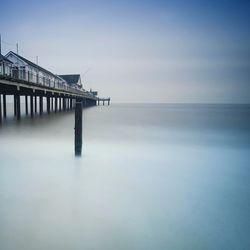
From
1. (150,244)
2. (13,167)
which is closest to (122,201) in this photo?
(150,244)

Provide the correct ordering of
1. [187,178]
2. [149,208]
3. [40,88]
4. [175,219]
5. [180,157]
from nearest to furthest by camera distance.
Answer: [175,219], [149,208], [187,178], [180,157], [40,88]

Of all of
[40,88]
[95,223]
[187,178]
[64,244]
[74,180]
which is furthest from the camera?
[40,88]

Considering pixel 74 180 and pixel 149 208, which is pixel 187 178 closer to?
pixel 149 208

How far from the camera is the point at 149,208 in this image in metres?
3.88

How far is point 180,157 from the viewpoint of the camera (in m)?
8.18

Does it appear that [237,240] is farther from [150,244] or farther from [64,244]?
[64,244]

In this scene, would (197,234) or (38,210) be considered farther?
(38,210)

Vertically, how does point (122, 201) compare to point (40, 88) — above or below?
below

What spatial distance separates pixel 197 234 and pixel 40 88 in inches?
611

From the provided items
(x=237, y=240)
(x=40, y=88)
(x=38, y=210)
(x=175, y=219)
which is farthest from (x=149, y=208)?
(x=40, y=88)

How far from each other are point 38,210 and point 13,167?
2.90 meters

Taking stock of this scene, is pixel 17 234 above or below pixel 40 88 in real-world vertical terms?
below

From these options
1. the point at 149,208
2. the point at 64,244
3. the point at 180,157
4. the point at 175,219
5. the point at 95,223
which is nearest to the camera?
the point at 64,244

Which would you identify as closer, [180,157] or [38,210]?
[38,210]
